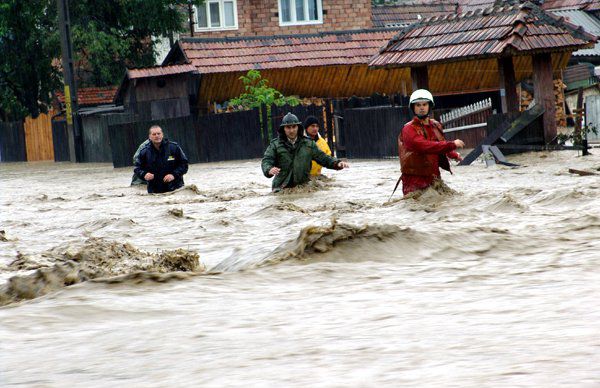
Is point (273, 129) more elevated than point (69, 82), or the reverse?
point (69, 82)

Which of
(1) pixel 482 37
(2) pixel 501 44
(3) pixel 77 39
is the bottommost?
(2) pixel 501 44

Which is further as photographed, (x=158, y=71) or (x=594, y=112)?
(x=158, y=71)

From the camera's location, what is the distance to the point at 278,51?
37.4m

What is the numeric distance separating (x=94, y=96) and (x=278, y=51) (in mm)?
9714

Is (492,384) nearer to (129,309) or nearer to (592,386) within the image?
(592,386)

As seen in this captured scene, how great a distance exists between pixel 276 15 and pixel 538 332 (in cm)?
Answer: 4142

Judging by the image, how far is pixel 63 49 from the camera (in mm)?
37281

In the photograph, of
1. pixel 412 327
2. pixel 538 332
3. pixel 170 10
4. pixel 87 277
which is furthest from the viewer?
pixel 170 10

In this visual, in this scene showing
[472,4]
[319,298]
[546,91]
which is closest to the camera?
[319,298]

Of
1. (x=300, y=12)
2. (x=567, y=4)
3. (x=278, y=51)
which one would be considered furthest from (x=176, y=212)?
(x=567, y=4)

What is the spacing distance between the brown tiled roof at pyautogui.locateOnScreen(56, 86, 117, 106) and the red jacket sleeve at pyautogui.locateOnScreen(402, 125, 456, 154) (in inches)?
1268

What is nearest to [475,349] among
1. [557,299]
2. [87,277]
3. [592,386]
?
[592,386]

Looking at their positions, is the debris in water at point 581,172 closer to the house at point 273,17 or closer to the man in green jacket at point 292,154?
the man in green jacket at point 292,154

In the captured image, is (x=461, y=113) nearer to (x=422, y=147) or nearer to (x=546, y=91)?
(x=546, y=91)
